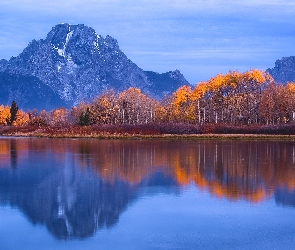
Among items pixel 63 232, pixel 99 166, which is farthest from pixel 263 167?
pixel 63 232

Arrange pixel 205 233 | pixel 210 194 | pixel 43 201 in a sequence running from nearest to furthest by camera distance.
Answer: pixel 205 233 → pixel 43 201 → pixel 210 194

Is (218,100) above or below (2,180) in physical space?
above

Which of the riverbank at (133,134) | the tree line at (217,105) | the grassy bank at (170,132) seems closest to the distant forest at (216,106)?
the tree line at (217,105)

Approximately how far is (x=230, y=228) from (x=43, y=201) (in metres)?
7.68

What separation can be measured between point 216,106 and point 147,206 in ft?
288

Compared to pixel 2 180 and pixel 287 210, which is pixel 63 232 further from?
pixel 2 180

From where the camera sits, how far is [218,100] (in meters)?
107

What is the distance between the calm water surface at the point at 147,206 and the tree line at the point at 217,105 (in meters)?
Answer: 65.7

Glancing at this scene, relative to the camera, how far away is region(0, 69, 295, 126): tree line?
9838 centimetres

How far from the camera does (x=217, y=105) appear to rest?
10725cm

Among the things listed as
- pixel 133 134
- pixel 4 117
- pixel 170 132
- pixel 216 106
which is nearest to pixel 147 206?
pixel 133 134

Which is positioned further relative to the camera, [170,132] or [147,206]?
[170,132]

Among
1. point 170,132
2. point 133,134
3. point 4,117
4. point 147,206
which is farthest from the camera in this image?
point 4,117

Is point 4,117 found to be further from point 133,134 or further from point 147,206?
point 147,206
